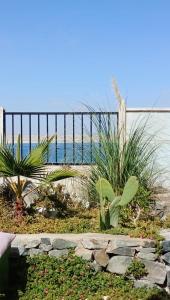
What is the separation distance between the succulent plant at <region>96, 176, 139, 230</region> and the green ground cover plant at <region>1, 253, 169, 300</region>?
0.78 meters

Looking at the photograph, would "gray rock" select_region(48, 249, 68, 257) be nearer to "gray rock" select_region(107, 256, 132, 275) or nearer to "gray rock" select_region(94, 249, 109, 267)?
"gray rock" select_region(94, 249, 109, 267)

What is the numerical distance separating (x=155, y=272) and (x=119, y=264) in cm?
41

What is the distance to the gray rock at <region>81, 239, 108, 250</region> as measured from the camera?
6020 mm

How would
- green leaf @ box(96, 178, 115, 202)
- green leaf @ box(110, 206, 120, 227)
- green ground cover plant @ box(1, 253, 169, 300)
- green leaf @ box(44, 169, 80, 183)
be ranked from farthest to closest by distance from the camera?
green leaf @ box(44, 169, 80, 183), green leaf @ box(96, 178, 115, 202), green leaf @ box(110, 206, 120, 227), green ground cover plant @ box(1, 253, 169, 300)

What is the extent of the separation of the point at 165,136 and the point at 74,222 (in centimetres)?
334

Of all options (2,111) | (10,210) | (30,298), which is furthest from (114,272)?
(2,111)

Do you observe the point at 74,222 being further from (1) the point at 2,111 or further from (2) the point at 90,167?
(1) the point at 2,111

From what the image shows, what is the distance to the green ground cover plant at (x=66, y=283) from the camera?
18.6 feet

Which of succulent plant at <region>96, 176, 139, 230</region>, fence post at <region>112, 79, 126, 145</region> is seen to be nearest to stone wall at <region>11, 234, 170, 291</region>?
succulent plant at <region>96, 176, 139, 230</region>

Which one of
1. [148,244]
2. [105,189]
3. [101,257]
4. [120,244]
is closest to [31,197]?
[105,189]

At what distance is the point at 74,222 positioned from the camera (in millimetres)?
6949

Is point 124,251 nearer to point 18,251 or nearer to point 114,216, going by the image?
point 114,216

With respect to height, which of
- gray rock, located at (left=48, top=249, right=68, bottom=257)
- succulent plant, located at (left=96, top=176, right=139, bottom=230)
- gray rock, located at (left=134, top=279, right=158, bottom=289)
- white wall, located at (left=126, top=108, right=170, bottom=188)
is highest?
white wall, located at (left=126, top=108, right=170, bottom=188)

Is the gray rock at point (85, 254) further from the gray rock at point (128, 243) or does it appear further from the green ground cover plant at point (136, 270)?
the green ground cover plant at point (136, 270)
